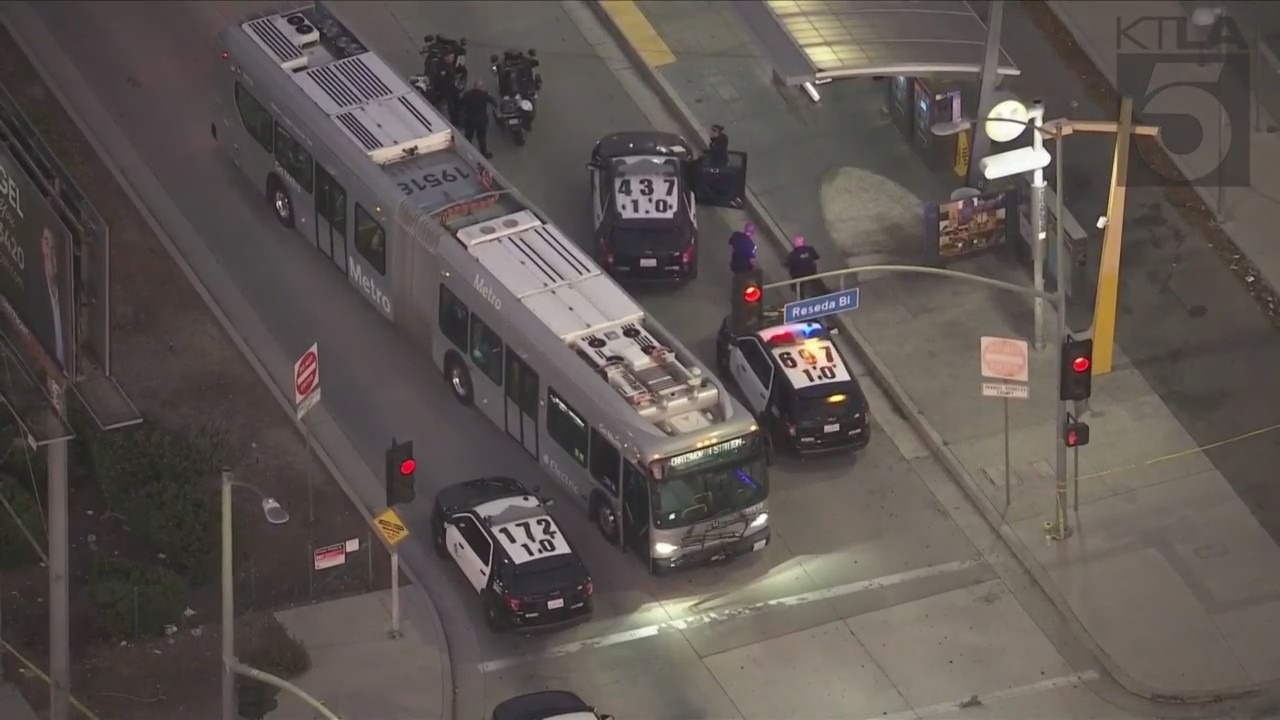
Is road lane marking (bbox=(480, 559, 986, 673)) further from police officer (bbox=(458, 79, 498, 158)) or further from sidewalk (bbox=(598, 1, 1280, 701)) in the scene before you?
police officer (bbox=(458, 79, 498, 158))

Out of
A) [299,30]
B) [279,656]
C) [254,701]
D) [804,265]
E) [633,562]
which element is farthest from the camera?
[299,30]

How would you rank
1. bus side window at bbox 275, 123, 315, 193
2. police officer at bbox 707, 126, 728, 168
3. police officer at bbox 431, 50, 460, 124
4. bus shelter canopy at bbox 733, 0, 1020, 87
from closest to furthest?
bus side window at bbox 275, 123, 315, 193
bus shelter canopy at bbox 733, 0, 1020, 87
police officer at bbox 707, 126, 728, 168
police officer at bbox 431, 50, 460, 124

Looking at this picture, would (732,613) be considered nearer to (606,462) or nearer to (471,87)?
(606,462)

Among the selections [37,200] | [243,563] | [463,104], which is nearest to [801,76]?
[463,104]

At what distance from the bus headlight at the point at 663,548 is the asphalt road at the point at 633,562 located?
1.07 metres

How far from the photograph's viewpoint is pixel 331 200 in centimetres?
5147

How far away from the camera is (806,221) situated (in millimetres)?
54219

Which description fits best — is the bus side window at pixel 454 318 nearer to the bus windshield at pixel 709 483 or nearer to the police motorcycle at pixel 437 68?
the bus windshield at pixel 709 483

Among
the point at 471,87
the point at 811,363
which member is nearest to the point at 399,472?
the point at 811,363

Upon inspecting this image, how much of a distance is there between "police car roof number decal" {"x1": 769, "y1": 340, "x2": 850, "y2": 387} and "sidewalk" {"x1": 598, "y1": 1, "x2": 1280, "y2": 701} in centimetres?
202

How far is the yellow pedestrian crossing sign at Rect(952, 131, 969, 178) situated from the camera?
55.1 m

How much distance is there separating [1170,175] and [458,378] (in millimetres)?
15832

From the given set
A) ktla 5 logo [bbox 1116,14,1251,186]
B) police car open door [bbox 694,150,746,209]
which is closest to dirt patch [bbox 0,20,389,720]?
police car open door [bbox 694,150,746,209]

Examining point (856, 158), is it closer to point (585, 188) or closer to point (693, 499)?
point (585, 188)
